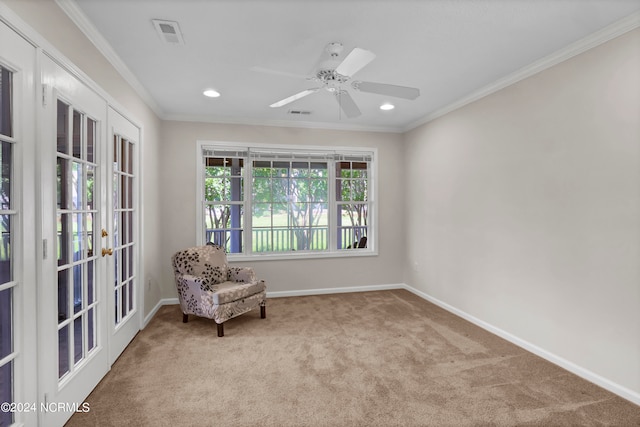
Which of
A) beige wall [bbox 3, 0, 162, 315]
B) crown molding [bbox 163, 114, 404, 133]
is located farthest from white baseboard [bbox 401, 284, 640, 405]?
beige wall [bbox 3, 0, 162, 315]

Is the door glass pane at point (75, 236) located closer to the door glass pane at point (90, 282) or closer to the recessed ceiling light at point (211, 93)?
the door glass pane at point (90, 282)

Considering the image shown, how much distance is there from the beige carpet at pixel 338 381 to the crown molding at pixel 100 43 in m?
2.47

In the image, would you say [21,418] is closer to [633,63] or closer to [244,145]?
[244,145]

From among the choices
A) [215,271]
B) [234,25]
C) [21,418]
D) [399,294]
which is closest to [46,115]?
[234,25]

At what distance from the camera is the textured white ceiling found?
1.96m

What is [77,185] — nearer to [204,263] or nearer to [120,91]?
[120,91]

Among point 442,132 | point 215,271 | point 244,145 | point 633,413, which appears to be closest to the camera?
point 633,413

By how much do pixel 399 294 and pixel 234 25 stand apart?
395 centimetres

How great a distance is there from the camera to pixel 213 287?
139 inches

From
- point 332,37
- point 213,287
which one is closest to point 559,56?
point 332,37

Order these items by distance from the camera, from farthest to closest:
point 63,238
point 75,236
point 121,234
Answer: point 121,234 < point 75,236 < point 63,238

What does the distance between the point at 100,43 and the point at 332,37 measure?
67.1 inches

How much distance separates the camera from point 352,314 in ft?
12.5

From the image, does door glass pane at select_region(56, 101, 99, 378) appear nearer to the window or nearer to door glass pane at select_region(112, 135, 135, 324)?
door glass pane at select_region(112, 135, 135, 324)
